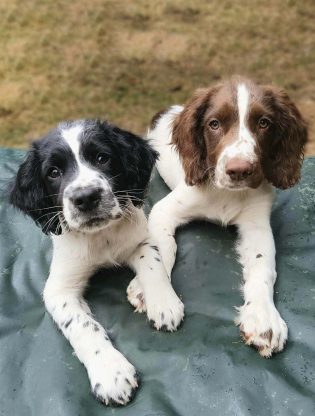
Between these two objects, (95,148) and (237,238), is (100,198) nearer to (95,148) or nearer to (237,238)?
(95,148)

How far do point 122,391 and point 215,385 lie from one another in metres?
0.42

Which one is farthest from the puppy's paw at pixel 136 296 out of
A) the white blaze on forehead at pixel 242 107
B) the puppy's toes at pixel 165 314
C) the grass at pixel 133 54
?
the grass at pixel 133 54

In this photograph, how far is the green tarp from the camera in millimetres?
2436

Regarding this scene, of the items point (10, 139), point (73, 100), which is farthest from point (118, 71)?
point (10, 139)

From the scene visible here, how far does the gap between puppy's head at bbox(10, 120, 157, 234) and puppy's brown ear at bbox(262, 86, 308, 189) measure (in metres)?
0.76

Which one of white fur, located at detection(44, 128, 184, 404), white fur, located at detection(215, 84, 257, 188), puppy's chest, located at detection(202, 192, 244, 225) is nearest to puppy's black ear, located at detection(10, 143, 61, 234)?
white fur, located at detection(44, 128, 184, 404)

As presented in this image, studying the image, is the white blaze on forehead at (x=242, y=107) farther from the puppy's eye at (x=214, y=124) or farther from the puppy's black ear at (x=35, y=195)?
the puppy's black ear at (x=35, y=195)

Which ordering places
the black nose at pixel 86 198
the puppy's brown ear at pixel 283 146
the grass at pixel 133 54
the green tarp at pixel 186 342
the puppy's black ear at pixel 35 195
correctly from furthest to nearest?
1. the grass at pixel 133 54
2. the puppy's brown ear at pixel 283 146
3. the puppy's black ear at pixel 35 195
4. the black nose at pixel 86 198
5. the green tarp at pixel 186 342

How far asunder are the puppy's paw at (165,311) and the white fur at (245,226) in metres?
0.31

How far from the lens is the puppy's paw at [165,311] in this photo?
2.77 m

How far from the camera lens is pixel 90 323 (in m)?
2.73

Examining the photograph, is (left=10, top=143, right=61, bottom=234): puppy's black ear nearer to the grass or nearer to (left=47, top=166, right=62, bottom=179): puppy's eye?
(left=47, top=166, right=62, bottom=179): puppy's eye

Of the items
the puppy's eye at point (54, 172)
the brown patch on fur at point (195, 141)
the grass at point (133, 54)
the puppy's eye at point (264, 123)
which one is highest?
the puppy's eye at point (264, 123)

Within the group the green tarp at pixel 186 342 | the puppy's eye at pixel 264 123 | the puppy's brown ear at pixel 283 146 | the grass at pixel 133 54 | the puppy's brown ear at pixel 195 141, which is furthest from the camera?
the grass at pixel 133 54
